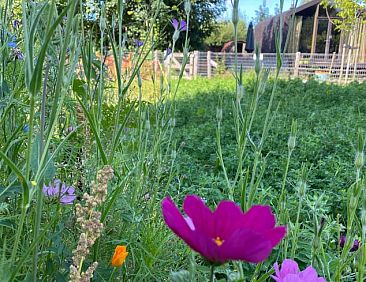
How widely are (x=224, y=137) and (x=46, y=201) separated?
2.21m

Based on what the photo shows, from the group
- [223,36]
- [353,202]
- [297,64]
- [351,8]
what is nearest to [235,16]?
[353,202]

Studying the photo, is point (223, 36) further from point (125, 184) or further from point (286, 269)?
point (286, 269)

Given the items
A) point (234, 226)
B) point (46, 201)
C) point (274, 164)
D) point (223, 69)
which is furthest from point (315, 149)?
point (223, 69)

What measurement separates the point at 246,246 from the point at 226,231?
0.04 m

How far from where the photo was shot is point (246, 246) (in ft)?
0.94

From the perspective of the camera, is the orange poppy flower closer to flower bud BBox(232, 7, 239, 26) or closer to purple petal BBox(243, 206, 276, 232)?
purple petal BBox(243, 206, 276, 232)

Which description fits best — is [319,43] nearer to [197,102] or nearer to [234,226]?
[197,102]

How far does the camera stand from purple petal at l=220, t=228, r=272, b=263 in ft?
0.93

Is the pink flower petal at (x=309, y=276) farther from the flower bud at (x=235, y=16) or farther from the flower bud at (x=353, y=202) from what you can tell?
the flower bud at (x=235, y=16)

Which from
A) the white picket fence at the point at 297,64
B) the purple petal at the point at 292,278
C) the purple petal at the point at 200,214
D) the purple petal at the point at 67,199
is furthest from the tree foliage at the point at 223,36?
the purple petal at the point at 200,214

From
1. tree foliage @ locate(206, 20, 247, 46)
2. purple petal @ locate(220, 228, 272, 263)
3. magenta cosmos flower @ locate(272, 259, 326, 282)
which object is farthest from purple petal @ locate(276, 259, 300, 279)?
tree foliage @ locate(206, 20, 247, 46)

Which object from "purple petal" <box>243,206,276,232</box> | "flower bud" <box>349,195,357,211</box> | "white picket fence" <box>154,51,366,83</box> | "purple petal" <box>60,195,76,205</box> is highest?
"purple petal" <box>243,206,276,232</box>

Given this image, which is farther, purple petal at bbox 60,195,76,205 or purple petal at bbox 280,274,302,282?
purple petal at bbox 60,195,76,205

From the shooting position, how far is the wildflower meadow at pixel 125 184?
345 mm
